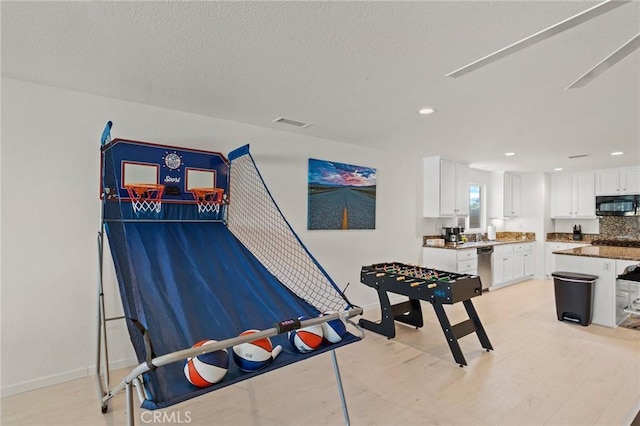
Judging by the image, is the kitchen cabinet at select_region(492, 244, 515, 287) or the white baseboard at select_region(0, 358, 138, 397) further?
the kitchen cabinet at select_region(492, 244, 515, 287)

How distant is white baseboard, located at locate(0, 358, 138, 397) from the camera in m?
2.53

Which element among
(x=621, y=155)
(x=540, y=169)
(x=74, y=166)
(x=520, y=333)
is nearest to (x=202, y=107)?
(x=74, y=166)

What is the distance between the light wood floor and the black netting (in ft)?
2.53

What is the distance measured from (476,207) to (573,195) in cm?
203

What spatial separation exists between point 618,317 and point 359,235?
337cm

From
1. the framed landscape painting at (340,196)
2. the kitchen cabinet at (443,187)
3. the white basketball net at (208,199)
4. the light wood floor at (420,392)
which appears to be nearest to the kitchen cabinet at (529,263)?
the kitchen cabinet at (443,187)

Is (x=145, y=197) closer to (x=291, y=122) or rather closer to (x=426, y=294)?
(x=291, y=122)

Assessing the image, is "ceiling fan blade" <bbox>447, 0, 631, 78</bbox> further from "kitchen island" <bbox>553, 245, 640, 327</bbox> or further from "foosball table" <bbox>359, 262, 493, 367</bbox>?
"kitchen island" <bbox>553, 245, 640, 327</bbox>

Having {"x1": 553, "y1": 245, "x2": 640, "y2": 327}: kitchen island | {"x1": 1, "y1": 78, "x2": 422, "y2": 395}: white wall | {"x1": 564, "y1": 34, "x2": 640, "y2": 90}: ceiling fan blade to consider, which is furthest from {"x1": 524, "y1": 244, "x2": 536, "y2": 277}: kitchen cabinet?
{"x1": 1, "y1": 78, "x2": 422, "y2": 395}: white wall

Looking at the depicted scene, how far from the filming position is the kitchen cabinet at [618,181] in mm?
6270

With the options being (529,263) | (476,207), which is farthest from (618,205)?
(476,207)

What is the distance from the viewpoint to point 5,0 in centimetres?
165

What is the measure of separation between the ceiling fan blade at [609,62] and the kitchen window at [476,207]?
459 cm

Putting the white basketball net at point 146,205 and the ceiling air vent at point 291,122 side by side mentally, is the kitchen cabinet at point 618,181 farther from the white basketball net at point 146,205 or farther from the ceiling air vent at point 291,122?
the white basketball net at point 146,205
